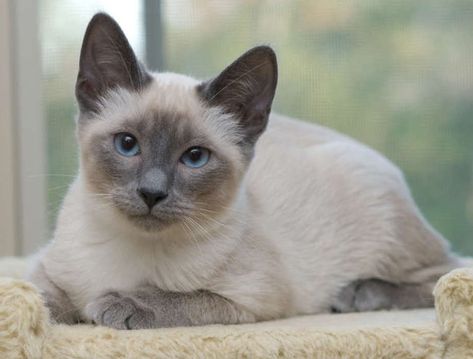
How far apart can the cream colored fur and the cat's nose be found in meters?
0.11

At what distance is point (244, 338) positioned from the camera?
58.5 inches

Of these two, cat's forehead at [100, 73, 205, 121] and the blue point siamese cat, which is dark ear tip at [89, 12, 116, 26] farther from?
cat's forehead at [100, 73, 205, 121]

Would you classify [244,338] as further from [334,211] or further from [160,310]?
[334,211]

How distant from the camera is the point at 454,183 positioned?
273cm

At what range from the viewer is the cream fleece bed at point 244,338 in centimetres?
141

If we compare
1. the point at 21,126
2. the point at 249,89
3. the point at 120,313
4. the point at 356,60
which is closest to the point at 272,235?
the point at 249,89

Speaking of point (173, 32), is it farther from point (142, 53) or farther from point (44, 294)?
point (44, 294)

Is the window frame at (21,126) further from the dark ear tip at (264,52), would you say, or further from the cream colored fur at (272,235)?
the dark ear tip at (264,52)

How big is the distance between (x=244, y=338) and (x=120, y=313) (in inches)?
10.5

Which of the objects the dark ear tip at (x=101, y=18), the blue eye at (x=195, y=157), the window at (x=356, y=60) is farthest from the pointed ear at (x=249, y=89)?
the window at (x=356, y=60)

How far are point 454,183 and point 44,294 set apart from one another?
5.03 feet

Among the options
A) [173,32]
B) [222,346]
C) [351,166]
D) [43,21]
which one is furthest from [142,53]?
[222,346]

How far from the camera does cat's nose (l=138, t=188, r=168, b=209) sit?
1.55 metres

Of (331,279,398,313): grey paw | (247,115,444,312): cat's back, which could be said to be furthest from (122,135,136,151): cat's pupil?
(331,279,398,313): grey paw
